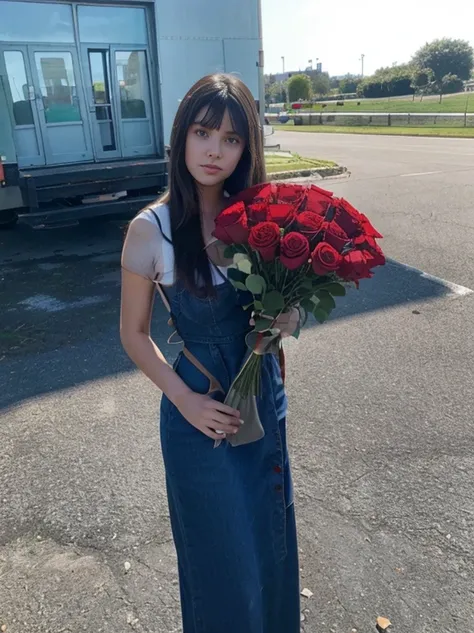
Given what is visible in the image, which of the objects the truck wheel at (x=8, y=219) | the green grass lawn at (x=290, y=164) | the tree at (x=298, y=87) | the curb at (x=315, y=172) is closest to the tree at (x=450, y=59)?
the tree at (x=298, y=87)

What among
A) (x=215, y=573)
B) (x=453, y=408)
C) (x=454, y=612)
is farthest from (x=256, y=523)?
(x=453, y=408)

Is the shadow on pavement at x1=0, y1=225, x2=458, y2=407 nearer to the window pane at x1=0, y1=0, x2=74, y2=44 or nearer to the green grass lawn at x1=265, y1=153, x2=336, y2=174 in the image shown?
the window pane at x1=0, y1=0, x2=74, y2=44

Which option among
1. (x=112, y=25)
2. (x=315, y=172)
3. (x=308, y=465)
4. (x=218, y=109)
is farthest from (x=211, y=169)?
(x=315, y=172)

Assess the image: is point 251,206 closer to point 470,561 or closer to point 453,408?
point 470,561

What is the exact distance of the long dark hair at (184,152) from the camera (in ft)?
5.05

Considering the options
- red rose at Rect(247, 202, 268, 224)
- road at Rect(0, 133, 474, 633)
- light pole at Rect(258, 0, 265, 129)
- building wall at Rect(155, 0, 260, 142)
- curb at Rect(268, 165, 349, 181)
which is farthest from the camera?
curb at Rect(268, 165, 349, 181)

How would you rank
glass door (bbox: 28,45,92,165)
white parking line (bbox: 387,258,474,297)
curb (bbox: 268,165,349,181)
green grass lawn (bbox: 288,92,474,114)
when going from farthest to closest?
green grass lawn (bbox: 288,92,474,114)
curb (bbox: 268,165,349,181)
glass door (bbox: 28,45,92,165)
white parking line (bbox: 387,258,474,297)

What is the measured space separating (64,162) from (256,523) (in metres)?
8.17

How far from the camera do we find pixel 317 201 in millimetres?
1508

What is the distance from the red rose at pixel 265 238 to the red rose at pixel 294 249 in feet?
0.07

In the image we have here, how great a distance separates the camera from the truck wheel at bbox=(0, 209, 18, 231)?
8102mm

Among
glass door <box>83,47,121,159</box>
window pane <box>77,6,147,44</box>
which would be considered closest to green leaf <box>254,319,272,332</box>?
window pane <box>77,6,147,44</box>

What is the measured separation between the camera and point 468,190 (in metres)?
10.6

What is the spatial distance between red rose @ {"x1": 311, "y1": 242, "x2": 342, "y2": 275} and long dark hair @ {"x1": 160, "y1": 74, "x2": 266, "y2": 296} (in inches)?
12.9
